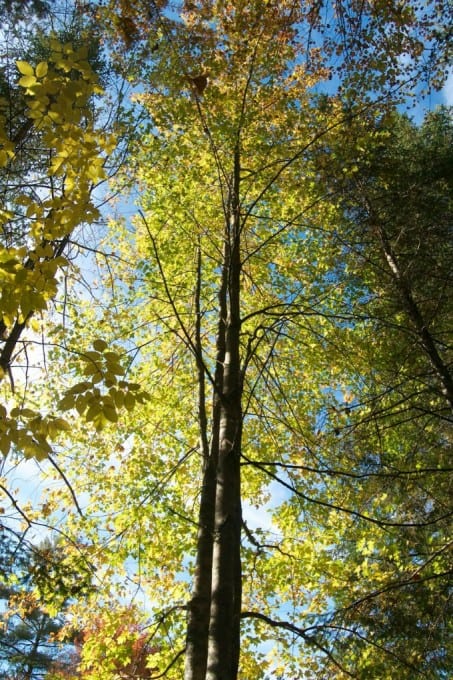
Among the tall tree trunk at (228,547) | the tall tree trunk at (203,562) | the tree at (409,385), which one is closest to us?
the tall tree trunk at (228,547)

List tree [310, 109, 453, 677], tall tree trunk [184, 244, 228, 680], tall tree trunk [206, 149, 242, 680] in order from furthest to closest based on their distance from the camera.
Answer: tree [310, 109, 453, 677] < tall tree trunk [184, 244, 228, 680] < tall tree trunk [206, 149, 242, 680]

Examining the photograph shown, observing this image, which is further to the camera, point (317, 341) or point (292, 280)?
point (292, 280)

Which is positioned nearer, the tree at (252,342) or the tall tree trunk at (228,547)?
the tall tree trunk at (228,547)

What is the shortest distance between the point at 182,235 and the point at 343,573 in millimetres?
4801

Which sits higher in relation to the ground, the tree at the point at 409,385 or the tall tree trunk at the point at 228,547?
the tree at the point at 409,385

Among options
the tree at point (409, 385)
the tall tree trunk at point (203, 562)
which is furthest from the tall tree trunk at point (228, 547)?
the tree at point (409, 385)

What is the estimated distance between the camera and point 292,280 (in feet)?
23.7

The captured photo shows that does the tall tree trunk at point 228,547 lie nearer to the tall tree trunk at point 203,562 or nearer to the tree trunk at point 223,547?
the tree trunk at point 223,547

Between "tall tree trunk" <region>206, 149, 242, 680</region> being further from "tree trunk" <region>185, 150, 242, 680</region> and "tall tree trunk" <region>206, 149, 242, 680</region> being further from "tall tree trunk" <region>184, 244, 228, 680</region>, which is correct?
"tall tree trunk" <region>184, 244, 228, 680</region>

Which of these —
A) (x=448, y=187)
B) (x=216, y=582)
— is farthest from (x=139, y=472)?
(x=448, y=187)

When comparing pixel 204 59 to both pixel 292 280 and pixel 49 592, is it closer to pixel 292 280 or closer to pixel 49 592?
pixel 292 280

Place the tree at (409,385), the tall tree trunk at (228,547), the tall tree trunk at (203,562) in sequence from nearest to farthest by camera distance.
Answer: the tall tree trunk at (228,547) < the tall tree trunk at (203,562) < the tree at (409,385)

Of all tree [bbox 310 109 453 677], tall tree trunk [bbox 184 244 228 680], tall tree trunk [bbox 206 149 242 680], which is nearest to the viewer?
tall tree trunk [bbox 206 149 242 680]

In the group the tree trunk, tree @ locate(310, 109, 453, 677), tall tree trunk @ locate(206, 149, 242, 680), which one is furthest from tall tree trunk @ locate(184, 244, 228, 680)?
tree @ locate(310, 109, 453, 677)
